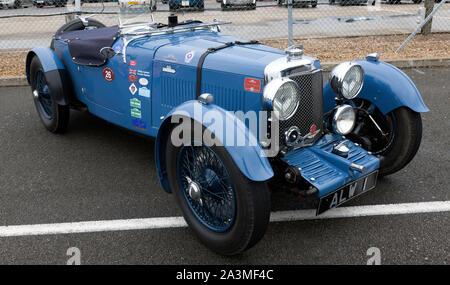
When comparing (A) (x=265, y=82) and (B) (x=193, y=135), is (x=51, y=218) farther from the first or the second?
(A) (x=265, y=82)

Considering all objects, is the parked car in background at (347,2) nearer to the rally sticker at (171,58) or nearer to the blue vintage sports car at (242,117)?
the blue vintage sports car at (242,117)

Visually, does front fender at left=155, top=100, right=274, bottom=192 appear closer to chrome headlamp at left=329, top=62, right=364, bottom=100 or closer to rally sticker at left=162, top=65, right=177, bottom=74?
rally sticker at left=162, top=65, right=177, bottom=74

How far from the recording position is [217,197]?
97.9 inches

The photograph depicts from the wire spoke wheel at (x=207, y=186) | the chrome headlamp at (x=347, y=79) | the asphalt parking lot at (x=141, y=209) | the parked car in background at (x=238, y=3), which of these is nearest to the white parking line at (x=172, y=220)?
the asphalt parking lot at (x=141, y=209)

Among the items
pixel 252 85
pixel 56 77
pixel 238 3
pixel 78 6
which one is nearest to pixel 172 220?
pixel 252 85

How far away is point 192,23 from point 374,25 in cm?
812

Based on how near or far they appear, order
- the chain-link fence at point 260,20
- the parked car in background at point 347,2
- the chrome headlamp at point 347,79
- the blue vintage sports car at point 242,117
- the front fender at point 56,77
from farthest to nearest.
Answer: the parked car in background at point 347,2
the chain-link fence at point 260,20
the front fender at point 56,77
the chrome headlamp at point 347,79
the blue vintage sports car at point 242,117

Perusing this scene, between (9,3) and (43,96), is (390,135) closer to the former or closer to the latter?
(43,96)

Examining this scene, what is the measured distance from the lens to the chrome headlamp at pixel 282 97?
2428mm

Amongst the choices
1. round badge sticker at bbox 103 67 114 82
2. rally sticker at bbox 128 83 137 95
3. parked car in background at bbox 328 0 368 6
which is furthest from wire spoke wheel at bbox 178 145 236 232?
parked car in background at bbox 328 0 368 6

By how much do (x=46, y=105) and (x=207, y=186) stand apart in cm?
287

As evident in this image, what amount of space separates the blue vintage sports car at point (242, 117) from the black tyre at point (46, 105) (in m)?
0.64

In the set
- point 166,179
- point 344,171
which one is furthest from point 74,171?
point 344,171

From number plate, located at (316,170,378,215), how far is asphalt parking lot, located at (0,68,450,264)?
247 millimetres
